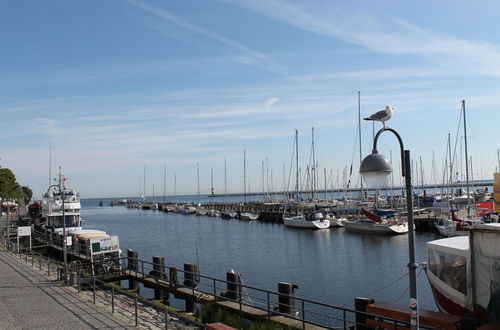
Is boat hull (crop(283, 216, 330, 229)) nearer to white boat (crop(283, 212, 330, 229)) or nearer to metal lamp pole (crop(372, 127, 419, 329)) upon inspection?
white boat (crop(283, 212, 330, 229))

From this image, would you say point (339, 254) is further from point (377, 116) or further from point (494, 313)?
point (377, 116)

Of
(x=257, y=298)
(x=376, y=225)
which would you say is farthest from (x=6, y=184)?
(x=376, y=225)

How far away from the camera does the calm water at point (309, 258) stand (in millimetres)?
30250

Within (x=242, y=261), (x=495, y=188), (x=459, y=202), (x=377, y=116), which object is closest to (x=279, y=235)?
(x=242, y=261)

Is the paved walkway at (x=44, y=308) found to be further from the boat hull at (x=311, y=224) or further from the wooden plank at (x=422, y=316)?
the boat hull at (x=311, y=224)

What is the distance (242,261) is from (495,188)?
76.7 ft

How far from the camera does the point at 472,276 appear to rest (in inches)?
519

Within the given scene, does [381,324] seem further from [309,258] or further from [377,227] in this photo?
[377,227]

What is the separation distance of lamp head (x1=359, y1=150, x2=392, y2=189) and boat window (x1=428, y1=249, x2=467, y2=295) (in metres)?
7.94

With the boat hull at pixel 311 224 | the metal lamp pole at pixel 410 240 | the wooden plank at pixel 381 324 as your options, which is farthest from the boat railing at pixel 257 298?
the boat hull at pixel 311 224

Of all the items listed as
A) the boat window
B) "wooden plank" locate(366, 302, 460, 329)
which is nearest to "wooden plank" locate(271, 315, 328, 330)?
"wooden plank" locate(366, 302, 460, 329)

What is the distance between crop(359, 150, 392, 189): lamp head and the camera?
8.04 m

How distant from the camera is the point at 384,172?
805 centimetres

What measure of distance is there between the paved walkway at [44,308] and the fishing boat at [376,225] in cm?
→ 4693
